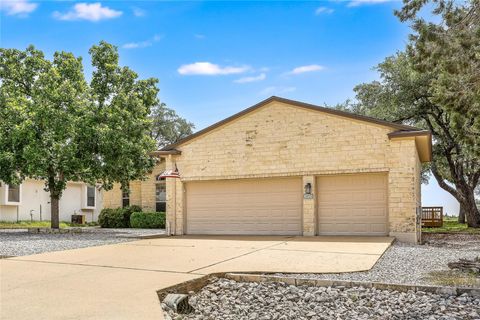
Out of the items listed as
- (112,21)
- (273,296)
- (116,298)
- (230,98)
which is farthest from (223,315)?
(230,98)

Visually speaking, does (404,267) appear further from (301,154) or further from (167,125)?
(167,125)

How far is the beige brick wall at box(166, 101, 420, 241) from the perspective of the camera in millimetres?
13695

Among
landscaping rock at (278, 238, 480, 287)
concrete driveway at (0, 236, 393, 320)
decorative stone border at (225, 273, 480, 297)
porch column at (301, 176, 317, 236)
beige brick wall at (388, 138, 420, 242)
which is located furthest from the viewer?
porch column at (301, 176, 317, 236)

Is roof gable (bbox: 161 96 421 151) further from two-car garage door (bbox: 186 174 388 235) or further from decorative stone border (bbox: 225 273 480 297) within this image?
decorative stone border (bbox: 225 273 480 297)

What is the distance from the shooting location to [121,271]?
24.9 ft

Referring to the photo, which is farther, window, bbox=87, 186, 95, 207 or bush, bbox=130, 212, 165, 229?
window, bbox=87, 186, 95, 207

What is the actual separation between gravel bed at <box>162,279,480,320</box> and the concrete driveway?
0.72 m

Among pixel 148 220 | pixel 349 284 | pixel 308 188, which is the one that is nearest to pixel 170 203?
pixel 308 188

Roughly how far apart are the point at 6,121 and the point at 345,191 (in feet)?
45.3

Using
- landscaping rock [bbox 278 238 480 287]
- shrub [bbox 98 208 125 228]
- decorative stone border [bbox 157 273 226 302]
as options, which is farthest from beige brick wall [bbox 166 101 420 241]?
shrub [bbox 98 208 125 228]

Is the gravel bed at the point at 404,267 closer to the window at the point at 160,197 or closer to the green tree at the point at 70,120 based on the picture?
the green tree at the point at 70,120

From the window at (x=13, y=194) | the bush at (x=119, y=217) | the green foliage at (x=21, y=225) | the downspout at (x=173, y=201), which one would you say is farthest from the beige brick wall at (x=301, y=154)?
the window at (x=13, y=194)

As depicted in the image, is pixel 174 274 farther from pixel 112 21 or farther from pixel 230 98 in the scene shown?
pixel 230 98

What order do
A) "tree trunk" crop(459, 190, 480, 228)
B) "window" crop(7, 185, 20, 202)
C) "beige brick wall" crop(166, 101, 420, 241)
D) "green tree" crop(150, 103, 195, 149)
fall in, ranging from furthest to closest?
"green tree" crop(150, 103, 195, 149) → "window" crop(7, 185, 20, 202) → "tree trunk" crop(459, 190, 480, 228) → "beige brick wall" crop(166, 101, 420, 241)
